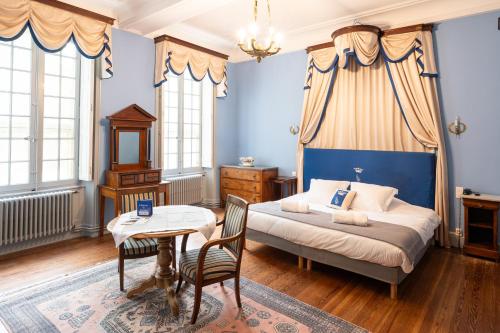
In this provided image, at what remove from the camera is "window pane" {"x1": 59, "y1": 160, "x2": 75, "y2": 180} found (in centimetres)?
415

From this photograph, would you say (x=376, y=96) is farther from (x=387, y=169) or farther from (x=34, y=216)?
(x=34, y=216)

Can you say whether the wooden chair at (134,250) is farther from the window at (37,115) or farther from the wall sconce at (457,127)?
the wall sconce at (457,127)

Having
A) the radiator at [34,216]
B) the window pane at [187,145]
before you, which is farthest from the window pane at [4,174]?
the window pane at [187,145]

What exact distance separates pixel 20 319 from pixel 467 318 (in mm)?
3408

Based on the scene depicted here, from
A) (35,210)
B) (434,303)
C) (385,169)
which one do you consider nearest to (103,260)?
(35,210)

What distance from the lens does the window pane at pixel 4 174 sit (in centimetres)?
363

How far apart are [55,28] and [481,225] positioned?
5423 mm

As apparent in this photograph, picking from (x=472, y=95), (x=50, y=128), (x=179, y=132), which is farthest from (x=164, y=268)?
(x=472, y=95)

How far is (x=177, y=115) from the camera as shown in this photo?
218 inches

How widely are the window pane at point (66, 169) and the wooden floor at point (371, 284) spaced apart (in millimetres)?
875

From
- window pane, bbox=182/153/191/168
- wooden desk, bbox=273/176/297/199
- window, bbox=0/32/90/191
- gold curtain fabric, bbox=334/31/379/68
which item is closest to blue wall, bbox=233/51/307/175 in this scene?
wooden desk, bbox=273/176/297/199

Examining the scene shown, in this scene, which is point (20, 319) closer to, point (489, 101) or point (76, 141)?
point (76, 141)

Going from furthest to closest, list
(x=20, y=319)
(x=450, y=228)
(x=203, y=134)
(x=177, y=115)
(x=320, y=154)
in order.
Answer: (x=203, y=134) → (x=177, y=115) → (x=320, y=154) → (x=450, y=228) → (x=20, y=319)

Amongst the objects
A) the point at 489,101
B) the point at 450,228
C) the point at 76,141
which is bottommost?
the point at 450,228
